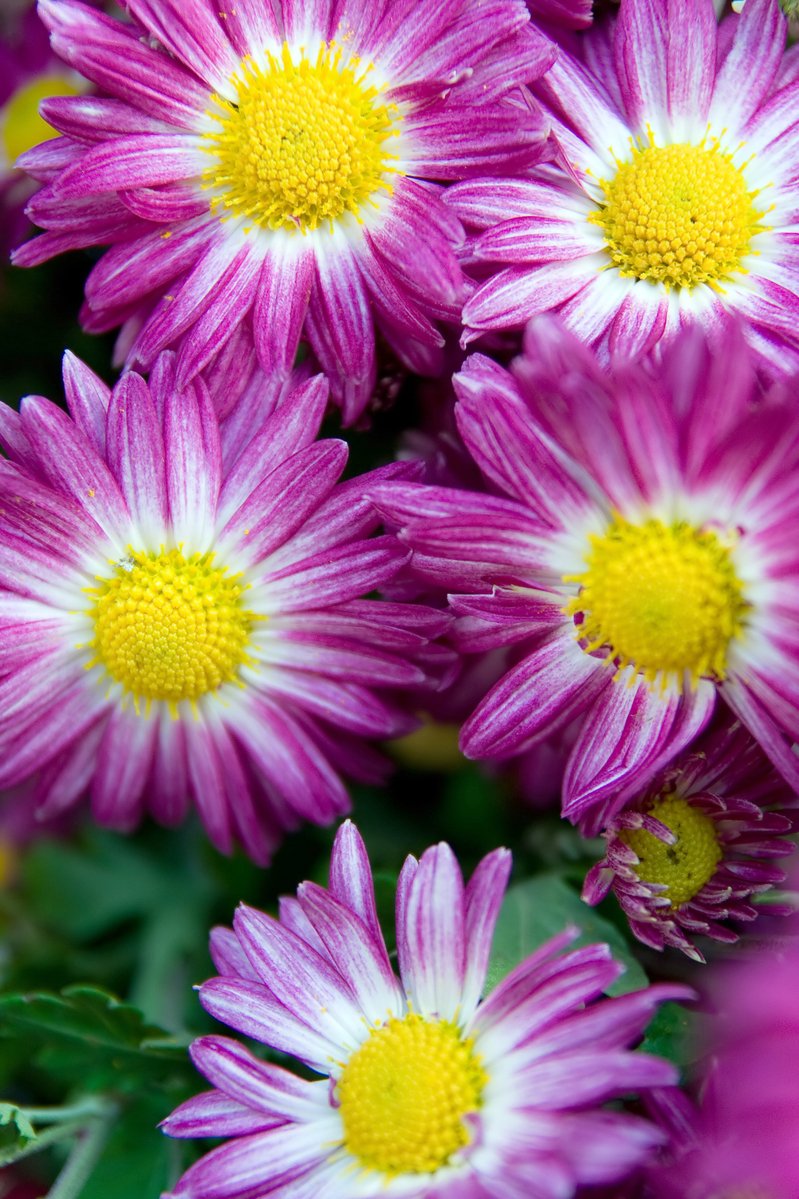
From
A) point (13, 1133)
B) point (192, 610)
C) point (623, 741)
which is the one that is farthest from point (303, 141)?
point (13, 1133)

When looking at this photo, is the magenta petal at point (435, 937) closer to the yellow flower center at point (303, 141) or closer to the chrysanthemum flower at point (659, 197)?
the chrysanthemum flower at point (659, 197)

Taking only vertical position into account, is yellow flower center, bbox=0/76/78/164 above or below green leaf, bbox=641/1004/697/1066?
above

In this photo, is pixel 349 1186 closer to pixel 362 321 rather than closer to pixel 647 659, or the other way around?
pixel 647 659

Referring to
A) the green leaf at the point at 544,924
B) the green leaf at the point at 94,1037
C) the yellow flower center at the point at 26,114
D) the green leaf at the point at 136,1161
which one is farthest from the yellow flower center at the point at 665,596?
the yellow flower center at the point at 26,114

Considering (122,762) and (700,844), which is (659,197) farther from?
(122,762)

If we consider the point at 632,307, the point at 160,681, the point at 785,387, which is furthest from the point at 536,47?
the point at 160,681

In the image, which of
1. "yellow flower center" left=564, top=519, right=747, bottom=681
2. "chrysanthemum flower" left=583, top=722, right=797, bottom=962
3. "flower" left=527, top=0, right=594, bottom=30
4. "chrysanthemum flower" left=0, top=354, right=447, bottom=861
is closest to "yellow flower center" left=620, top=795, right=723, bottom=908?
"chrysanthemum flower" left=583, top=722, right=797, bottom=962

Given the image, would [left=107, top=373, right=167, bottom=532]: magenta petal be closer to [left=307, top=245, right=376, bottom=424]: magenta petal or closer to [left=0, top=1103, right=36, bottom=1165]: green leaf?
[left=307, top=245, right=376, bottom=424]: magenta petal
